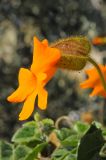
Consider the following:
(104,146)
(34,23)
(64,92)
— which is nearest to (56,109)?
(64,92)

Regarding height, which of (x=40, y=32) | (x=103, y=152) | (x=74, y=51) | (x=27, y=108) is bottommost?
(x=103, y=152)

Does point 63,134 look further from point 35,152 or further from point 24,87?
point 24,87

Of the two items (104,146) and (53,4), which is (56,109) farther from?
(104,146)

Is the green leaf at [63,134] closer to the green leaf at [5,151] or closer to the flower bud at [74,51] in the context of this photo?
the green leaf at [5,151]

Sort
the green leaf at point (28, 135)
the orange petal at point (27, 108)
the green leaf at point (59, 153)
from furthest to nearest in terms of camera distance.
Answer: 1. the green leaf at point (28, 135)
2. the green leaf at point (59, 153)
3. the orange petal at point (27, 108)

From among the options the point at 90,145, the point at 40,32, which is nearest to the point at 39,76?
the point at 90,145

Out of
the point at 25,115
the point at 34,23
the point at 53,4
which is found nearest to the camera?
the point at 25,115

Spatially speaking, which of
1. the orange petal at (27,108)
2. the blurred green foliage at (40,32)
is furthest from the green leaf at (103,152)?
the blurred green foliage at (40,32)
